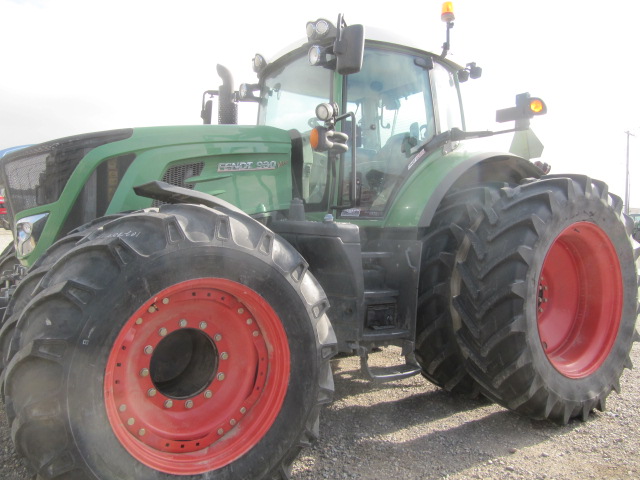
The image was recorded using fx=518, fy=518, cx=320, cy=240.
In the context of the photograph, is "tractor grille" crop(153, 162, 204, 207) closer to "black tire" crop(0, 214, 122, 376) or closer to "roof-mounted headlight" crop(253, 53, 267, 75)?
"black tire" crop(0, 214, 122, 376)

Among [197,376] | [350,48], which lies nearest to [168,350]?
[197,376]

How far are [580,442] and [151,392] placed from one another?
2.50 m

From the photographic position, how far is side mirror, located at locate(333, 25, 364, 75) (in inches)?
120

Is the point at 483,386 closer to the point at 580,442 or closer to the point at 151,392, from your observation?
the point at 580,442

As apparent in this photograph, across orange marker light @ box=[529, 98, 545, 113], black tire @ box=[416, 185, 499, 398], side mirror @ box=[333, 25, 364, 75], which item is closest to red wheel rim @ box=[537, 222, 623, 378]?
black tire @ box=[416, 185, 499, 398]

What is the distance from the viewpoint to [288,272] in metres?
2.42

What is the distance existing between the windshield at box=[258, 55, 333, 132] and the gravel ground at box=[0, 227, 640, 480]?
2.07 meters

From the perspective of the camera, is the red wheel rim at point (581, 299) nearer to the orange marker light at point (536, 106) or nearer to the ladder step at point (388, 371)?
the orange marker light at point (536, 106)

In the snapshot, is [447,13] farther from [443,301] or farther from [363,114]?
[443,301]

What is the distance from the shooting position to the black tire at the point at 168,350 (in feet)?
6.20

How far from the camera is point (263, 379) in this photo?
2.49 m

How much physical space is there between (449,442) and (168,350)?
5.55 feet

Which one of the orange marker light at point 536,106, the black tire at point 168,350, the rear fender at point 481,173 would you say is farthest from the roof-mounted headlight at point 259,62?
the black tire at point 168,350

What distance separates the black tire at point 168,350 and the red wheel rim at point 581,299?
2.05 m
